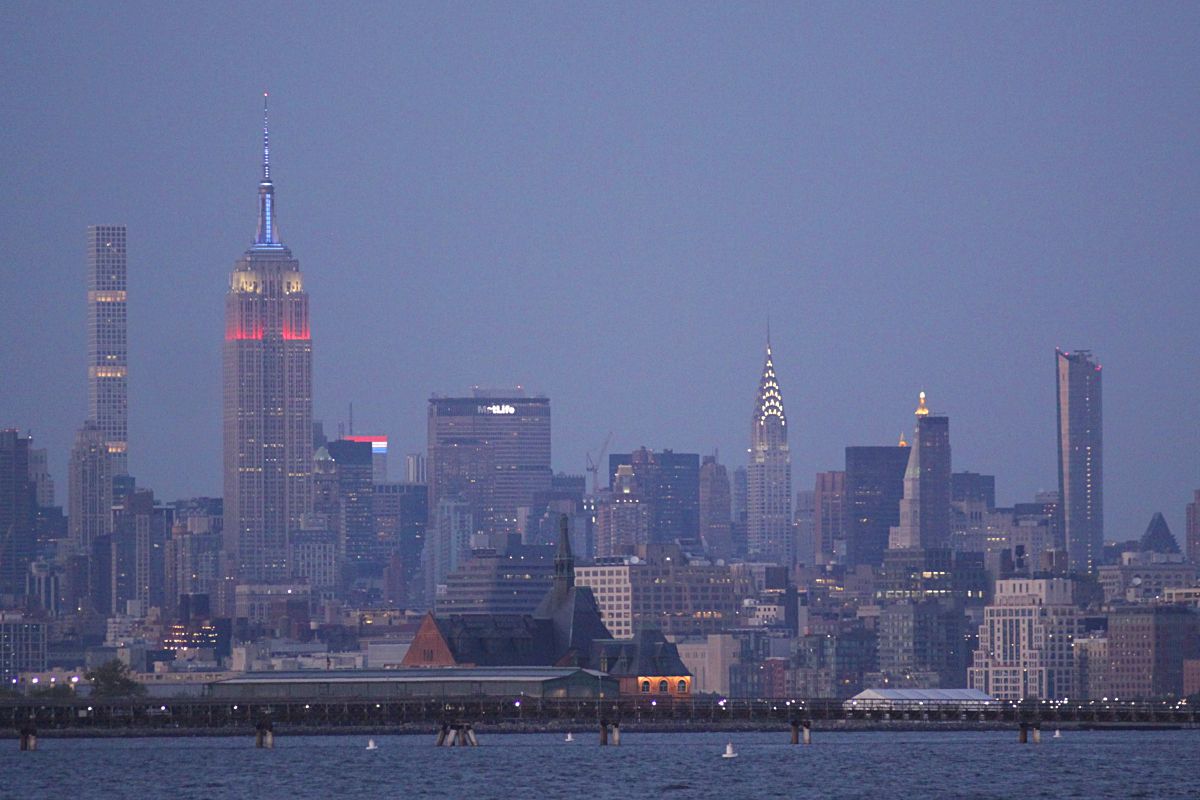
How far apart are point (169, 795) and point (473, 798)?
14401 mm

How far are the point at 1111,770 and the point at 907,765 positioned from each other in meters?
12.0

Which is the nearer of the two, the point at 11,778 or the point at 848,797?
the point at 848,797

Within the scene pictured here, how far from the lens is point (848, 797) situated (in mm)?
169125

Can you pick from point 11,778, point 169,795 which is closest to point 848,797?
point 169,795

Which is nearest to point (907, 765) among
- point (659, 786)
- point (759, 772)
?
point (759, 772)

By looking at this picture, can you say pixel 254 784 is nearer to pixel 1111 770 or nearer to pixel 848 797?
pixel 848 797

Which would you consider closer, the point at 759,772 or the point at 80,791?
the point at 80,791

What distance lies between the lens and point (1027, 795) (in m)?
169

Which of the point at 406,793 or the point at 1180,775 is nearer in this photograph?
the point at 406,793

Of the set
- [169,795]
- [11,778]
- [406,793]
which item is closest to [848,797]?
[406,793]

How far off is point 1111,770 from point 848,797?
2272cm

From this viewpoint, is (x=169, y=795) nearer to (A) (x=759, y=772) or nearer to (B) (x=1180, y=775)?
(A) (x=759, y=772)

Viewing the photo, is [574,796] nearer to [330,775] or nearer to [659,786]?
[659,786]

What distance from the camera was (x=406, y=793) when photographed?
171 m
